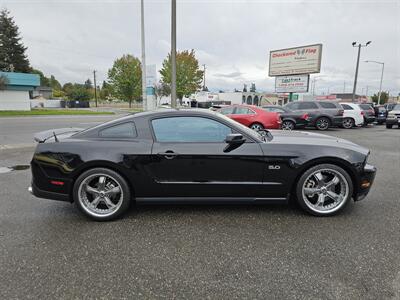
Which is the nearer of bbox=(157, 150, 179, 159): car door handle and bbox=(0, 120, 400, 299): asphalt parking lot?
bbox=(0, 120, 400, 299): asphalt parking lot

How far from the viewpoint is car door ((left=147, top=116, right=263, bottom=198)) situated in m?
3.16

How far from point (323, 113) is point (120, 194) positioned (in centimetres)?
1289

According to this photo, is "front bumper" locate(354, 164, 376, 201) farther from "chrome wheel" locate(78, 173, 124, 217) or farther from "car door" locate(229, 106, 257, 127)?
"car door" locate(229, 106, 257, 127)

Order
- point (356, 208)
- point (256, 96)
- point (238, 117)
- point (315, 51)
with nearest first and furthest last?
point (356, 208), point (238, 117), point (315, 51), point (256, 96)

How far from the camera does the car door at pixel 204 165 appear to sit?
124 inches

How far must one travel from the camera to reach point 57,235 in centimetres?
289

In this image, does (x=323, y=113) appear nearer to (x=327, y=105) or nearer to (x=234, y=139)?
(x=327, y=105)

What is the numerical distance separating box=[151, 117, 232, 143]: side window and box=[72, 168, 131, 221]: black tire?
2.30ft

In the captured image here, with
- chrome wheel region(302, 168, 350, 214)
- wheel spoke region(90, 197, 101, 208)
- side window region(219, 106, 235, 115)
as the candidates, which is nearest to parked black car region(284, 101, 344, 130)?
side window region(219, 106, 235, 115)

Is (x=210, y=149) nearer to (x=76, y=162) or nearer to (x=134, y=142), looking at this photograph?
(x=134, y=142)

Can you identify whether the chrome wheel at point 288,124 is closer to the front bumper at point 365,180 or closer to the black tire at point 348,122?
the black tire at point 348,122

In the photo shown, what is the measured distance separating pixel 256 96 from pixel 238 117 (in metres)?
51.0

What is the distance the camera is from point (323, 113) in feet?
44.1

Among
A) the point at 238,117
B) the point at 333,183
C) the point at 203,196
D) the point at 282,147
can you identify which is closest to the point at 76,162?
the point at 203,196
